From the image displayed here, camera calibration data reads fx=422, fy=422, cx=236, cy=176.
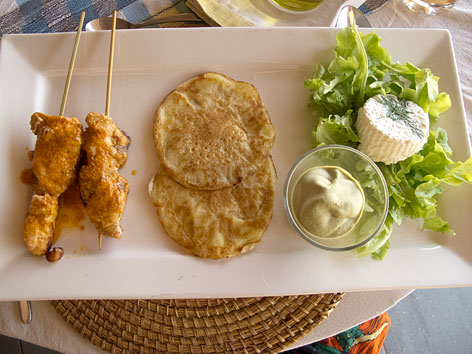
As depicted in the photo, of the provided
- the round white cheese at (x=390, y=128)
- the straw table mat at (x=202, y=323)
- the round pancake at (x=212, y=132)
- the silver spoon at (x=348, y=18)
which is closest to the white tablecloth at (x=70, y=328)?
the straw table mat at (x=202, y=323)

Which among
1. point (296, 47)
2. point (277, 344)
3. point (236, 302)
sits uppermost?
point (296, 47)

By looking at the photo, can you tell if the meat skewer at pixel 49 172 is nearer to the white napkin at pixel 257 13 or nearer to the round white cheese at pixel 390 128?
the white napkin at pixel 257 13

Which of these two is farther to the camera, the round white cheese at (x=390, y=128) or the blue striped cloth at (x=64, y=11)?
the blue striped cloth at (x=64, y=11)

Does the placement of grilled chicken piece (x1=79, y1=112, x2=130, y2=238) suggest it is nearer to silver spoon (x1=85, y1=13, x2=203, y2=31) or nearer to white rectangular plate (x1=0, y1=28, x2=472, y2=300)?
white rectangular plate (x1=0, y1=28, x2=472, y2=300)

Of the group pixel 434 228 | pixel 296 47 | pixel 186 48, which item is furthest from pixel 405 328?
pixel 186 48

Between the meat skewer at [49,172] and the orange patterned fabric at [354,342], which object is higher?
the meat skewer at [49,172]

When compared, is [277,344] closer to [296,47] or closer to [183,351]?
[183,351]

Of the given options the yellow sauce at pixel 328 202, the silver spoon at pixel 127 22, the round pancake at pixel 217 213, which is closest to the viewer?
the yellow sauce at pixel 328 202
